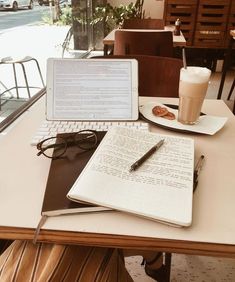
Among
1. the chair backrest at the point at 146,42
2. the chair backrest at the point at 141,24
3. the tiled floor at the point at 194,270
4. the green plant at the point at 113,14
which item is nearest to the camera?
the tiled floor at the point at 194,270

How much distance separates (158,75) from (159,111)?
0.55m

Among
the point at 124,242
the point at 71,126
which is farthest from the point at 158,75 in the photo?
the point at 124,242

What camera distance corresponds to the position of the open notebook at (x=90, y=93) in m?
0.88

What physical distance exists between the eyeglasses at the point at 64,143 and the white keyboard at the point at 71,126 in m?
0.05

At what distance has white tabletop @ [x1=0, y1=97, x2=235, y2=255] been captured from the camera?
488 mm

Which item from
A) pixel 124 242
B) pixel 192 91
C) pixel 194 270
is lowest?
pixel 194 270

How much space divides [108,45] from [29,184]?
220 cm

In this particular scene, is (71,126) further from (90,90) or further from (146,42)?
(146,42)

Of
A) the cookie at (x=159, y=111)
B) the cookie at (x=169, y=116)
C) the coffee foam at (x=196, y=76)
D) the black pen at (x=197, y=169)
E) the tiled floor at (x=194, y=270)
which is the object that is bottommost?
the tiled floor at (x=194, y=270)

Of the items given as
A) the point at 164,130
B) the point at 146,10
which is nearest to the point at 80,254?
the point at 164,130

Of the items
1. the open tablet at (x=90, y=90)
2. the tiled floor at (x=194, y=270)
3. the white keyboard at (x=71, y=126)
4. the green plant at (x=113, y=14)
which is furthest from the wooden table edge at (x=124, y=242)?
the green plant at (x=113, y=14)

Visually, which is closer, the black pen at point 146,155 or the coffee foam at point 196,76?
the black pen at point 146,155

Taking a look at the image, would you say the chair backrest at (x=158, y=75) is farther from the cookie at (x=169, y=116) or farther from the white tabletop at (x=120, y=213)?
the white tabletop at (x=120, y=213)

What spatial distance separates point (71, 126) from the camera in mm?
847
